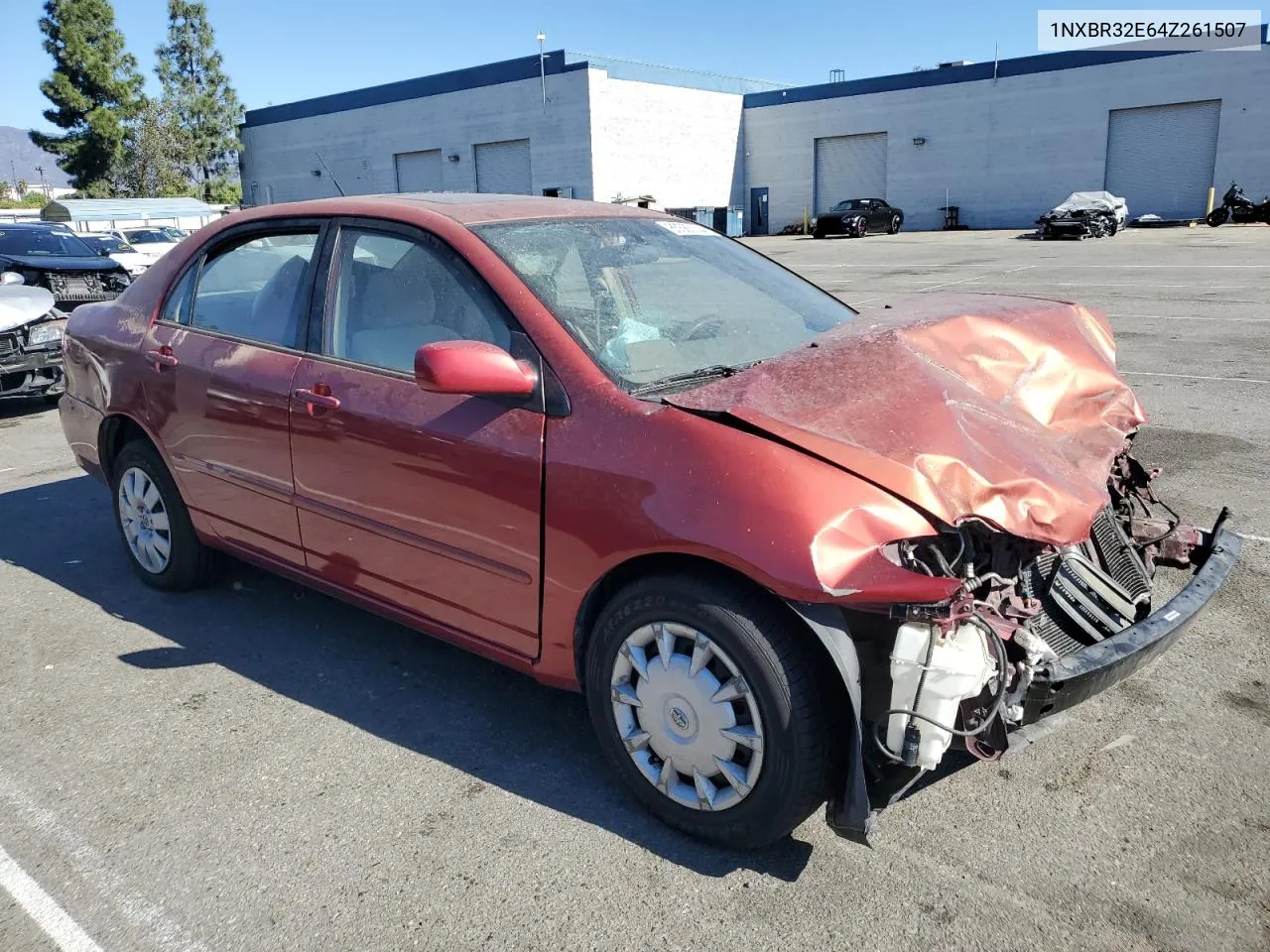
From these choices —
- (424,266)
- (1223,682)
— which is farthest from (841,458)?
(1223,682)

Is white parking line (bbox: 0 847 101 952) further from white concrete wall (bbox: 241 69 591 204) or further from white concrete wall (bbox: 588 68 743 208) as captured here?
white concrete wall (bbox: 241 69 591 204)

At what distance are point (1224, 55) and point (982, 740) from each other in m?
39.7

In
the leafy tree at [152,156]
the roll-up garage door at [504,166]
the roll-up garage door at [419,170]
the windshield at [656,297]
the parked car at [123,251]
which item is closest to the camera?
the windshield at [656,297]

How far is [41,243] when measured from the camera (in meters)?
12.9

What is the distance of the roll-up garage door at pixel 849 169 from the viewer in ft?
138

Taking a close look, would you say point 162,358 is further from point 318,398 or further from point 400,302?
point 400,302

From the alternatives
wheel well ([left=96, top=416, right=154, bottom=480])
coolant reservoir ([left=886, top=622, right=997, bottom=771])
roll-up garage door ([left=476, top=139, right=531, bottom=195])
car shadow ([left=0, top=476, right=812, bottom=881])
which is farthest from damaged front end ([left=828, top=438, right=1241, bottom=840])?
roll-up garage door ([left=476, top=139, right=531, bottom=195])

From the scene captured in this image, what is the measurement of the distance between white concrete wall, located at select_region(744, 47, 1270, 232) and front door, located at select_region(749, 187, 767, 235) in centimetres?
49

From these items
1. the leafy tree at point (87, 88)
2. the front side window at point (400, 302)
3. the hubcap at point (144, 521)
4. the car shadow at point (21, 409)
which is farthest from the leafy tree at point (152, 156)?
the front side window at point (400, 302)

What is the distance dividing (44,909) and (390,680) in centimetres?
136

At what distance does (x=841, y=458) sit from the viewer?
246cm

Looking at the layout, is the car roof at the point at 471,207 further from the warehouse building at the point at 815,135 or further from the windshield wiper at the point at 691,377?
the warehouse building at the point at 815,135

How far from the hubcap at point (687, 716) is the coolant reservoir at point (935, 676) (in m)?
0.36

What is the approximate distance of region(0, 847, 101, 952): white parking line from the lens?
246 centimetres
